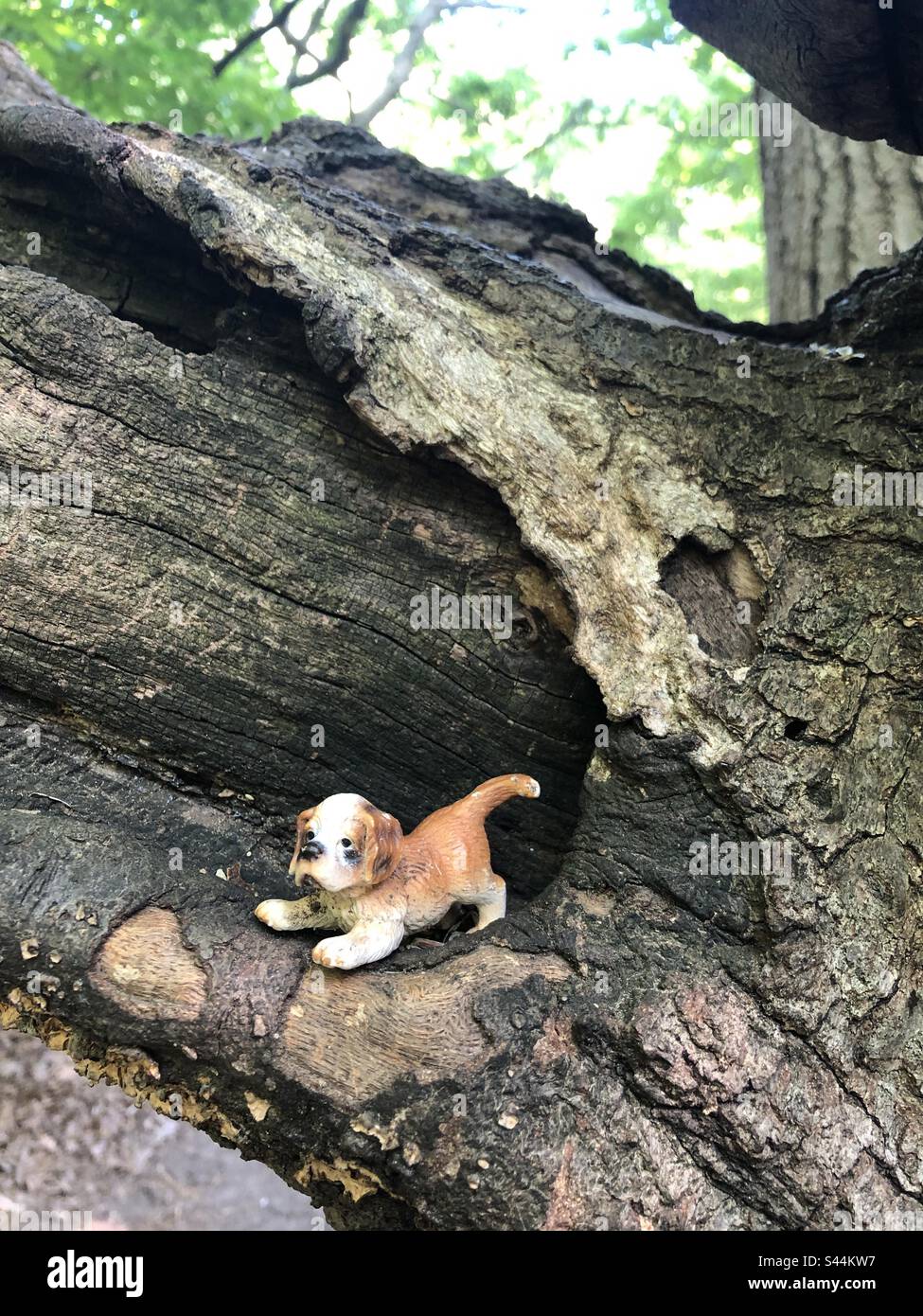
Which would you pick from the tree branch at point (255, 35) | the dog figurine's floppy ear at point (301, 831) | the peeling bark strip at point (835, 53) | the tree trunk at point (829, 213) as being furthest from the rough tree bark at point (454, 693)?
the tree branch at point (255, 35)

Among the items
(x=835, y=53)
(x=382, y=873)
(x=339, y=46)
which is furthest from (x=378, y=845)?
(x=339, y=46)

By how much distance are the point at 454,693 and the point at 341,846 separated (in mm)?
768

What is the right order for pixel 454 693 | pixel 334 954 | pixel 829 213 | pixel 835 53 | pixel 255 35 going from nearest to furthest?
pixel 334 954
pixel 835 53
pixel 454 693
pixel 829 213
pixel 255 35

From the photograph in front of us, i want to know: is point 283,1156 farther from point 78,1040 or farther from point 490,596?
point 490,596

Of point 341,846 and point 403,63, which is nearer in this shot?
point 341,846

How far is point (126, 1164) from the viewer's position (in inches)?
276

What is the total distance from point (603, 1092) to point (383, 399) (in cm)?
228

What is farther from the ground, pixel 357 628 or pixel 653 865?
pixel 357 628

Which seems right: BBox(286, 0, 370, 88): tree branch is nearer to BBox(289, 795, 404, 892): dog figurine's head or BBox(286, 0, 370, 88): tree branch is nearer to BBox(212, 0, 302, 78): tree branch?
BBox(212, 0, 302, 78): tree branch

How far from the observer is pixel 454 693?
9.87 ft

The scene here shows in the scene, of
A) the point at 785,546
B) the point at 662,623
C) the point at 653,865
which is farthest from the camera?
the point at 785,546

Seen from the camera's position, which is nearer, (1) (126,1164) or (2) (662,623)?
(2) (662,623)

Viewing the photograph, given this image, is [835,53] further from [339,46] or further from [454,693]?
[339,46]
